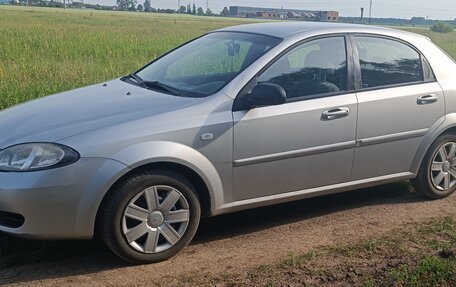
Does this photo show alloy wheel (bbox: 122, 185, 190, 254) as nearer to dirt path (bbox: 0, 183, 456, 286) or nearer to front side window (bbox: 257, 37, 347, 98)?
dirt path (bbox: 0, 183, 456, 286)

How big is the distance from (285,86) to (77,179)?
73.0 inches

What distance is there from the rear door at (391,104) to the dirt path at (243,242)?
450 mm

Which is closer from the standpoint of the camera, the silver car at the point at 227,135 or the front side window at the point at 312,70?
the silver car at the point at 227,135

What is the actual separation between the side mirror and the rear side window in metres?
1.04

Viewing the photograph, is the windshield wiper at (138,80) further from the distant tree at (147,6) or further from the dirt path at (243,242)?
the distant tree at (147,6)

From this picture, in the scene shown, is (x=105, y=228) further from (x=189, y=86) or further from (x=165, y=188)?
(x=189, y=86)

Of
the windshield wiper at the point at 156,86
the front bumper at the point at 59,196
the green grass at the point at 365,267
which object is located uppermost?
the windshield wiper at the point at 156,86

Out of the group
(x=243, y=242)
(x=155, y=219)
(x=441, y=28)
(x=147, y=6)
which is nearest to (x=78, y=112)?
(x=155, y=219)

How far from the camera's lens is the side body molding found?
367 centimetres

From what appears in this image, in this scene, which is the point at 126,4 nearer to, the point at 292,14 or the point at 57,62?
the point at 292,14

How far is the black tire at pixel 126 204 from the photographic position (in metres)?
3.69

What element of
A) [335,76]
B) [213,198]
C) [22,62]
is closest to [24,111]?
[213,198]

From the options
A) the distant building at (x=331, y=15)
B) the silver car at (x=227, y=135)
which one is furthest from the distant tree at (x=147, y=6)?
the silver car at (x=227, y=135)

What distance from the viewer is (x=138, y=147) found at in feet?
12.2
